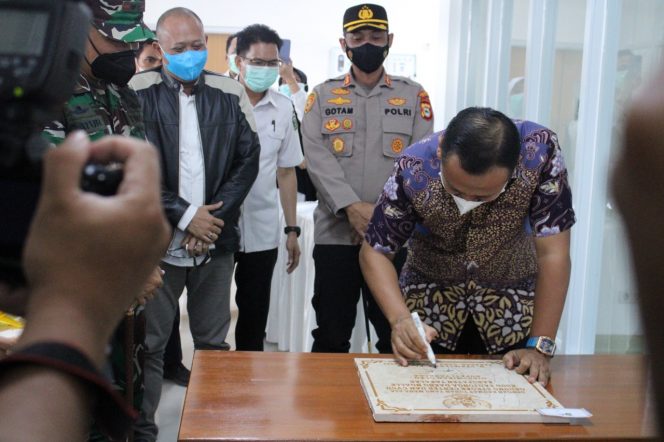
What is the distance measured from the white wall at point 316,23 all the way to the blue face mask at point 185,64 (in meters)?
4.94

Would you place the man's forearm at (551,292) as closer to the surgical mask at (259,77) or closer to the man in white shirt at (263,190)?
the man in white shirt at (263,190)

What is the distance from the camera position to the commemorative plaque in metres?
1.23

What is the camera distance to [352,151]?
97.0 inches

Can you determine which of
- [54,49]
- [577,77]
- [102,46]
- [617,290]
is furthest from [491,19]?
[54,49]

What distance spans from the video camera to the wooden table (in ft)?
2.62

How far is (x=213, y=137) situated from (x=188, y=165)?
129 mm

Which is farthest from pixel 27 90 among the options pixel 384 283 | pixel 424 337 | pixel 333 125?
pixel 333 125

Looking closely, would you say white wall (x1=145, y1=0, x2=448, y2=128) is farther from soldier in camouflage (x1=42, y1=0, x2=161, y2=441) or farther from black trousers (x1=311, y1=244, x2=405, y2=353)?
soldier in camouflage (x1=42, y1=0, x2=161, y2=441)

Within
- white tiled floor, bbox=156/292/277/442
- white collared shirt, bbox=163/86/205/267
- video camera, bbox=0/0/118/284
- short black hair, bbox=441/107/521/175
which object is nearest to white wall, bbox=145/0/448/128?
white tiled floor, bbox=156/292/277/442

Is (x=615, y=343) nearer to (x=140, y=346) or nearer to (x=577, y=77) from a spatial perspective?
(x=577, y=77)

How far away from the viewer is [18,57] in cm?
38

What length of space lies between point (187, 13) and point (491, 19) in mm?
2123

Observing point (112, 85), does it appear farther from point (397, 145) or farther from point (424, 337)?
point (397, 145)

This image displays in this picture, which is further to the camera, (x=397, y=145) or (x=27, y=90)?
(x=397, y=145)
